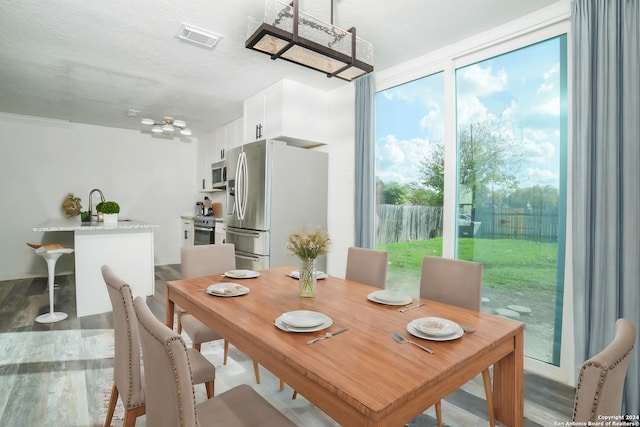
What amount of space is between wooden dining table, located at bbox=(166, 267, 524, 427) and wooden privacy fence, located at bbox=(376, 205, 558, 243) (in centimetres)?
148

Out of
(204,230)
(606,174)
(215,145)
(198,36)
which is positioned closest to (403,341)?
(606,174)

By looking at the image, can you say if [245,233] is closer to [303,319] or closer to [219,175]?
[219,175]

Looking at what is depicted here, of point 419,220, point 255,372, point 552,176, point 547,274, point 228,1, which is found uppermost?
point 228,1

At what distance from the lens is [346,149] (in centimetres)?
389

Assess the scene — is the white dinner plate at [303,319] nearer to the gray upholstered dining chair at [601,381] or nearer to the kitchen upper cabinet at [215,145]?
the gray upholstered dining chair at [601,381]

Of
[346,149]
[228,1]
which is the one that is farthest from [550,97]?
[228,1]

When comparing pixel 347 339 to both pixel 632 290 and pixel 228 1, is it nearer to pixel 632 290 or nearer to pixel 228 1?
pixel 632 290

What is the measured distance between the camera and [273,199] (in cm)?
360

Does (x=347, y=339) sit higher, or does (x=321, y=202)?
(x=321, y=202)

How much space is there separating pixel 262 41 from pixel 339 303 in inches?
58.7

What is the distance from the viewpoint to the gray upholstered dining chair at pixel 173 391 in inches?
32.8

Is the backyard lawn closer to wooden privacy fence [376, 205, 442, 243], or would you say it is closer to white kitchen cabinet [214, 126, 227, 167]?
wooden privacy fence [376, 205, 442, 243]

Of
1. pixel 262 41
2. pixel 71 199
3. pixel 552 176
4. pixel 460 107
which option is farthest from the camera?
pixel 71 199

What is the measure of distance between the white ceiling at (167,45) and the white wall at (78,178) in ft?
3.17
